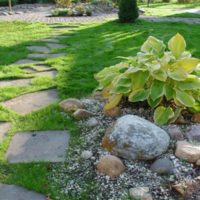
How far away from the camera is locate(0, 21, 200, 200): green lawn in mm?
2590

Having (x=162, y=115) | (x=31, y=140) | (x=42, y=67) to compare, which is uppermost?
(x=162, y=115)

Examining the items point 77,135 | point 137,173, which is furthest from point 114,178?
point 77,135

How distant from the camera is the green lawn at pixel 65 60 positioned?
259 centimetres

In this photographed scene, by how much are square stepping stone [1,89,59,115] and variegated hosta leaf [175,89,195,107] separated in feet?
4.00

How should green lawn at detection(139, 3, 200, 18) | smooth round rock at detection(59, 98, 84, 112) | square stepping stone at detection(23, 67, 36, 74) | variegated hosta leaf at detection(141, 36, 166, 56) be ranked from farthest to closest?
green lawn at detection(139, 3, 200, 18) → square stepping stone at detection(23, 67, 36, 74) → smooth round rock at detection(59, 98, 84, 112) → variegated hosta leaf at detection(141, 36, 166, 56)

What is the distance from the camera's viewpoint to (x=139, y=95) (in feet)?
10.4

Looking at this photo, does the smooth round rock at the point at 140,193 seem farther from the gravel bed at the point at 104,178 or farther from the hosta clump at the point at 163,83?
the hosta clump at the point at 163,83

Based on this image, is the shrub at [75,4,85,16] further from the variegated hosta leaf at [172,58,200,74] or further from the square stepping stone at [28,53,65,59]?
the variegated hosta leaf at [172,58,200,74]

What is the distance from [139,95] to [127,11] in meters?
6.52

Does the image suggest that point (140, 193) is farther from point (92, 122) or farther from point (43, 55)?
point (43, 55)

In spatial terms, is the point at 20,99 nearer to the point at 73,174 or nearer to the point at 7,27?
the point at 73,174

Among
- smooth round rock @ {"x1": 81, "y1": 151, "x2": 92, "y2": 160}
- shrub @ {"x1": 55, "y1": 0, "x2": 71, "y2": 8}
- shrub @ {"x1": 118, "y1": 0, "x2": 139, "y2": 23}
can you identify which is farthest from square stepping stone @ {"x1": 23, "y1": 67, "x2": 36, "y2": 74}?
shrub @ {"x1": 55, "y1": 0, "x2": 71, "y2": 8}

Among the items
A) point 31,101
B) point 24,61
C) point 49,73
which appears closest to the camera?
point 31,101

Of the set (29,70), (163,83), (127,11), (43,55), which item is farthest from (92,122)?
(127,11)
